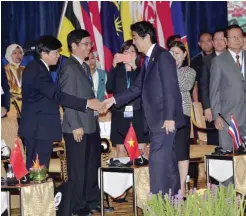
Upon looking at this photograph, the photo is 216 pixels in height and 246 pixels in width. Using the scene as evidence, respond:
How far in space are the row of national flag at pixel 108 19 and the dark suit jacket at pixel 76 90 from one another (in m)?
2.57

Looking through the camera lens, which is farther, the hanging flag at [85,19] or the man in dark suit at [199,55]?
the hanging flag at [85,19]

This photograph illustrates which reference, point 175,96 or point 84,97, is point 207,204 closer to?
point 175,96

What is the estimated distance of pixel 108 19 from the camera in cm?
932

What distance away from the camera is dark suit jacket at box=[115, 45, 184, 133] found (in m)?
5.66

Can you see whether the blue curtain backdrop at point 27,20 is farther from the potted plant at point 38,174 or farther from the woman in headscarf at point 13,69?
the potted plant at point 38,174

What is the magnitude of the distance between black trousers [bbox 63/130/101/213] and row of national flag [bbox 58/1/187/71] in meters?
2.65

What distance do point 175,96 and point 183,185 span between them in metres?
1.18

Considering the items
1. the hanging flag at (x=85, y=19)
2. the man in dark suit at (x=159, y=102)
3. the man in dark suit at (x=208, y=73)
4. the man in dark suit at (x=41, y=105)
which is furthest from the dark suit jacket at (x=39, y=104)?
the hanging flag at (x=85, y=19)

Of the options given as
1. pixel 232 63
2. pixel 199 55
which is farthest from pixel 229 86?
pixel 199 55

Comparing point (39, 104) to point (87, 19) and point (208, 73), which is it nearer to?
point (208, 73)

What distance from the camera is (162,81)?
568 centimetres

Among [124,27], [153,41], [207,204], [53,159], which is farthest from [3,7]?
[207,204]

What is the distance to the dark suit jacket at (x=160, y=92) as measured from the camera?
5.66 m

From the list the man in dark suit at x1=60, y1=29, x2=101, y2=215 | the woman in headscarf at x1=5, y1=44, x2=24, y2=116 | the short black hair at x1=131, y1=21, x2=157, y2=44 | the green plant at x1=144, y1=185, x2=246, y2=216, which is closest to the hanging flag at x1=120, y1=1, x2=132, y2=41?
the woman in headscarf at x1=5, y1=44, x2=24, y2=116
